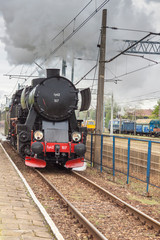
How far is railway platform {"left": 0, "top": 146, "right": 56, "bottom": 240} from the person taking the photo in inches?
164

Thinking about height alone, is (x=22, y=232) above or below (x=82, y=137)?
below

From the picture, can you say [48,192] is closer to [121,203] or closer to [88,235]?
[121,203]

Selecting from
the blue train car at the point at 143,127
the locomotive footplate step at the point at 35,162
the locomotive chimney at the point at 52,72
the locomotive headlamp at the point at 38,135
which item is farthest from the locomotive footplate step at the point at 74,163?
the blue train car at the point at 143,127

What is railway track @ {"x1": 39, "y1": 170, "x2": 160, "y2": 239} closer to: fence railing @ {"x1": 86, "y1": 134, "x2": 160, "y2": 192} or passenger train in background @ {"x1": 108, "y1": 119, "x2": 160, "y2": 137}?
fence railing @ {"x1": 86, "y1": 134, "x2": 160, "y2": 192}

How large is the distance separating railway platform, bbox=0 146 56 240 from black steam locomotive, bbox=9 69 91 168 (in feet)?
8.26

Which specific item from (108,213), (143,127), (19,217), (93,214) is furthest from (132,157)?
(143,127)

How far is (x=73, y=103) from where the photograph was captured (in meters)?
10.8

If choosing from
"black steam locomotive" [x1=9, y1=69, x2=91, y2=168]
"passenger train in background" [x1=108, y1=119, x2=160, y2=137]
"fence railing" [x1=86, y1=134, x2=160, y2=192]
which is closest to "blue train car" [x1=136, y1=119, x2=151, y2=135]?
"passenger train in background" [x1=108, y1=119, x2=160, y2=137]

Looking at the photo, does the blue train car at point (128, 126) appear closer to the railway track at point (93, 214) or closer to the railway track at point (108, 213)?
the railway track at point (93, 214)

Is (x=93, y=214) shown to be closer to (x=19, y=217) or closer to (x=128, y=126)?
(x=19, y=217)

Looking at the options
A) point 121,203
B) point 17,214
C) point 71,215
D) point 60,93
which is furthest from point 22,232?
point 60,93

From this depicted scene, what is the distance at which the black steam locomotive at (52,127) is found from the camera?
1005 centimetres

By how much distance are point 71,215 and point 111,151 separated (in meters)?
4.92

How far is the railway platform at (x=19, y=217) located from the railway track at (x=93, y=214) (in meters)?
0.37
